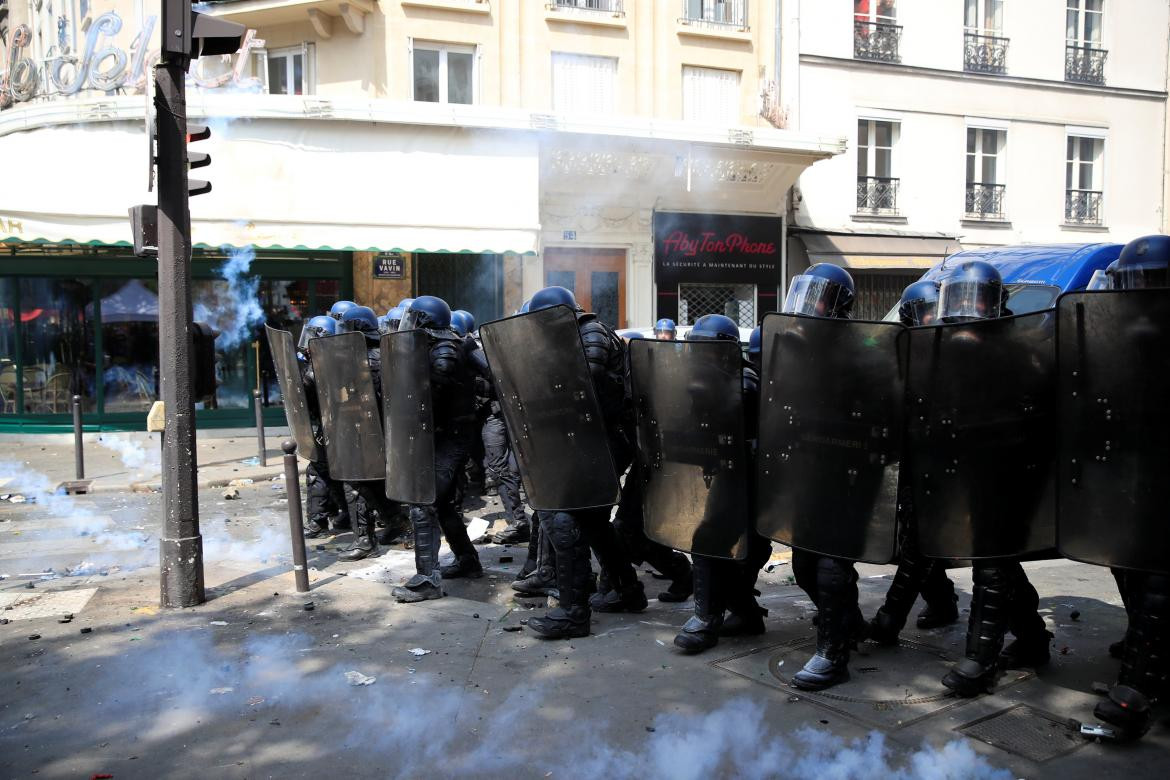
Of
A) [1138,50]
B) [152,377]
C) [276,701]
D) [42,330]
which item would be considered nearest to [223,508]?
[276,701]

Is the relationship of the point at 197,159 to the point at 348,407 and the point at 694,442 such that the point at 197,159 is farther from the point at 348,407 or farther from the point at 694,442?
the point at 694,442

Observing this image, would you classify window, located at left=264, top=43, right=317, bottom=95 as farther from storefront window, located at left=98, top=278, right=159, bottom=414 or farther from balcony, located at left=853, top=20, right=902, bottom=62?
balcony, located at left=853, top=20, right=902, bottom=62

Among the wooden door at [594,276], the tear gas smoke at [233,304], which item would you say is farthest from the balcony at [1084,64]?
the tear gas smoke at [233,304]

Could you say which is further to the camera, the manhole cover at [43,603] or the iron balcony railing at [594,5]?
the iron balcony railing at [594,5]

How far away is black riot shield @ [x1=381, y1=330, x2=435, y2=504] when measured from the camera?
540 cm

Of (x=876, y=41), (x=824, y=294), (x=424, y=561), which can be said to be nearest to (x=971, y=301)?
(x=824, y=294)

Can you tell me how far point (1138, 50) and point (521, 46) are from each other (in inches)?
512

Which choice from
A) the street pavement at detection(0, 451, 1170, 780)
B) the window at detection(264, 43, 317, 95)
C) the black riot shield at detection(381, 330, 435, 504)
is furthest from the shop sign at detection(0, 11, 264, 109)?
the street pavement at detection(0, 451, 1170, 780)

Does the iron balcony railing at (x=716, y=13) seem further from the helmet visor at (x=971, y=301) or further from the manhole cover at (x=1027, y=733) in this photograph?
the manhole cover at (x=1027, y=733)

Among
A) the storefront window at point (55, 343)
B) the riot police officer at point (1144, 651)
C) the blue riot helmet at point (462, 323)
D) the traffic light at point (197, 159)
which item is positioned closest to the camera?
the riot police officer at point (1144, 651)

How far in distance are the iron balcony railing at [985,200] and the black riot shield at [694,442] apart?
613 inches

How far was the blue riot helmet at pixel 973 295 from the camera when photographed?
3.77m

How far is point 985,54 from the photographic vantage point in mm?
17750

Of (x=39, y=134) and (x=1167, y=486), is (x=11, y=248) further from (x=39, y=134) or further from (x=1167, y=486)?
(x=1167, y=486)
